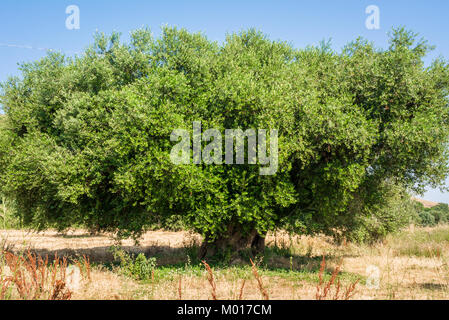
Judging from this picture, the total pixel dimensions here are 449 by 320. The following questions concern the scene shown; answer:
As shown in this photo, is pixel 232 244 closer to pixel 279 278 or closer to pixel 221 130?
pixel 279 278

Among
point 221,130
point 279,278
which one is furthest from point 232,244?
point 221,130

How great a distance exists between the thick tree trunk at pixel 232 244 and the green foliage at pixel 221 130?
134 centimetres

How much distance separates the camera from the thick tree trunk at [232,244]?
18172 millimetres

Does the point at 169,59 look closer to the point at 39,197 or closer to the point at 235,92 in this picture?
the point at 235,92

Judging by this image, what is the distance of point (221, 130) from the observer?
15672mm

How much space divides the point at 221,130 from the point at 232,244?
697 centimetres

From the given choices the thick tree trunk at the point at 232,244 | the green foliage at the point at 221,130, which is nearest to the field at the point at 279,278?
the thick tree trunk at the point at 232,244

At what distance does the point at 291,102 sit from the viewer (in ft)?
49.3

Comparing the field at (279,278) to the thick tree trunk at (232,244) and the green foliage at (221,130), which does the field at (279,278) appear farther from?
the green foliage at (221,130)

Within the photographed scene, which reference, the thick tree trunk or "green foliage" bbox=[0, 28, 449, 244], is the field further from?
"green foliage" bbox=[0, 28, 449, 244]

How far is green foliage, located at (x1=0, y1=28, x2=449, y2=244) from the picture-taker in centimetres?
1466

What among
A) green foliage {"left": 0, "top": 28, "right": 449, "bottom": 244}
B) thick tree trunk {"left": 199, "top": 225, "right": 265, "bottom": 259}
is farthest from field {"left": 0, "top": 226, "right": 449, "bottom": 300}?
green foliage {"left": 0, "top": 28, "right": 449, "bottom": 244}

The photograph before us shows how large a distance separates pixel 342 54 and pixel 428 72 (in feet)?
14.5

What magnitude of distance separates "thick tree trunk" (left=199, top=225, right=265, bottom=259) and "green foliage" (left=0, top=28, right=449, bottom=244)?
1.34 meters
